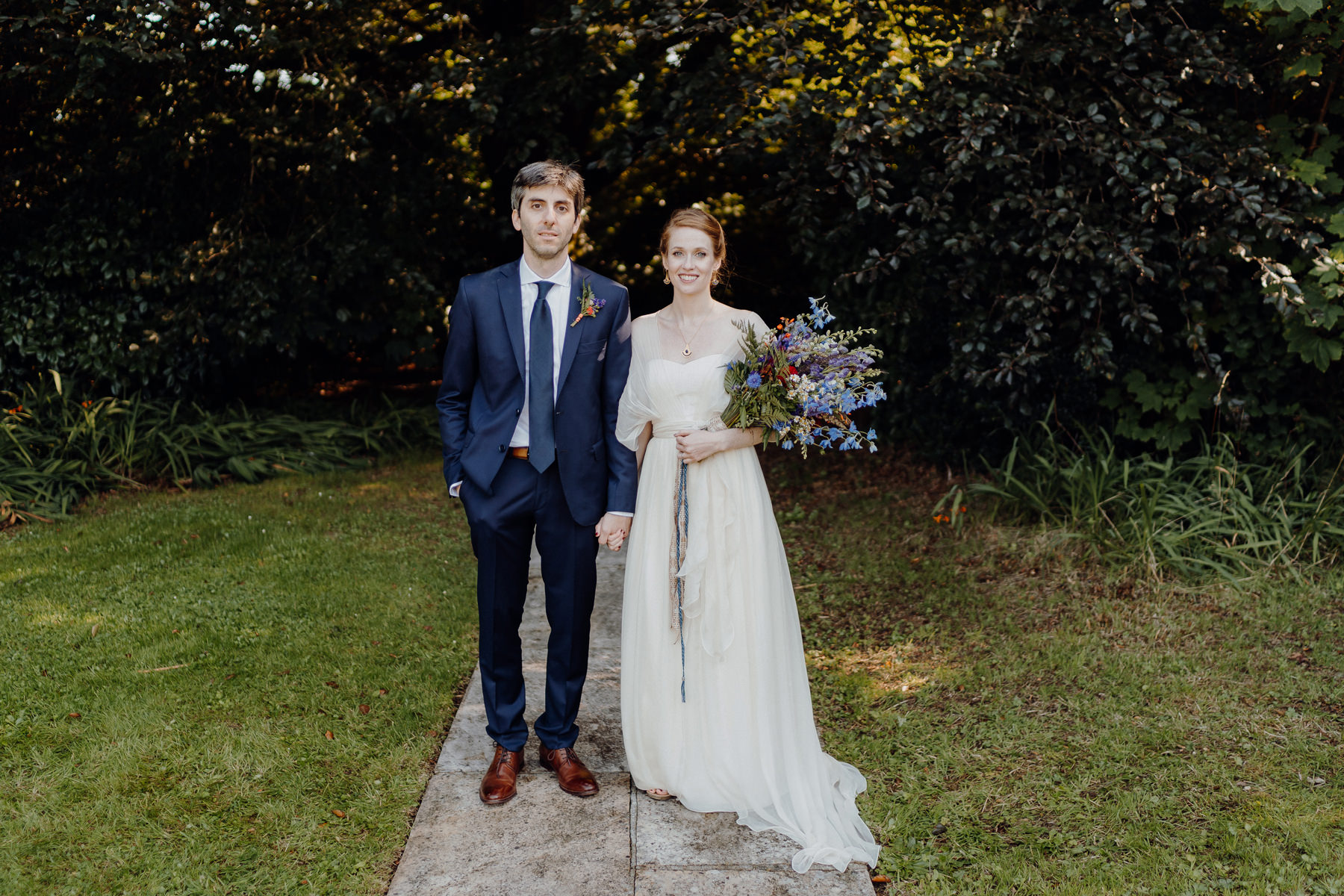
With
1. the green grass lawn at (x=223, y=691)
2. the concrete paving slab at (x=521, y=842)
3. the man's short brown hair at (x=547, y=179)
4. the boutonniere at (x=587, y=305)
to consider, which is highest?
the man's short brown hair at (x=547, y=179)

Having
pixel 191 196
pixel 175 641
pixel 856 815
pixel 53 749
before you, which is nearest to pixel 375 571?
pixel 175 641

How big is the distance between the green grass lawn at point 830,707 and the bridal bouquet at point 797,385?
4.46 feet

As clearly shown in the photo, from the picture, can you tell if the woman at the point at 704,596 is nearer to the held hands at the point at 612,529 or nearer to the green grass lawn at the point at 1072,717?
the held hands at the point at 612,529

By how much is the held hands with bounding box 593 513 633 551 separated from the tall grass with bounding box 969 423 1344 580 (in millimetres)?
3210

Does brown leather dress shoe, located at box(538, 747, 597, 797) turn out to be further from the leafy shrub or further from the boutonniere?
the leafy shrub

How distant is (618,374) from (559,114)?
417 cm

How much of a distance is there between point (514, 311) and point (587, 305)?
0.24 meters

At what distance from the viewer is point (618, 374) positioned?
10.5 feet

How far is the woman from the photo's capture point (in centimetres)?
316

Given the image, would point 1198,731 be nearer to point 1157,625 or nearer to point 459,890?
point 1157,625

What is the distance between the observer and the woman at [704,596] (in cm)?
316

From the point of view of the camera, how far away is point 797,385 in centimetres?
304

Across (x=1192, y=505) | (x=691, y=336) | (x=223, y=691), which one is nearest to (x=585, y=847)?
(x=691, y=336)

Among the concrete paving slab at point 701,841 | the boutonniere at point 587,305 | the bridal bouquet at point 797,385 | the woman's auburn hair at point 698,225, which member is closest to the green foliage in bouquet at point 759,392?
the bridal bouquet at point 797,385
